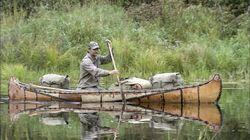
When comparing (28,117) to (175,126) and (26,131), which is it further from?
(175,126)

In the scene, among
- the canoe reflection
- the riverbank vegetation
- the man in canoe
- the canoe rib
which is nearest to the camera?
the canoe reflection

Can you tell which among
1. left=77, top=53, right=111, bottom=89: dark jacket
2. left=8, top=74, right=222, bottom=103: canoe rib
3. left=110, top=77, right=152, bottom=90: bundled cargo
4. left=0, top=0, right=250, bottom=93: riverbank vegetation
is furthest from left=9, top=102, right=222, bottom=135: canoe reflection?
left=0, top=0, right=250, bottom=93: riverbank vegetation

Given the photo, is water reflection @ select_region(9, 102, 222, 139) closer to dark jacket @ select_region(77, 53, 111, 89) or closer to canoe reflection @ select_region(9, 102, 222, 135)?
canoe reflection @ select_region(9, 102, 222, 135)

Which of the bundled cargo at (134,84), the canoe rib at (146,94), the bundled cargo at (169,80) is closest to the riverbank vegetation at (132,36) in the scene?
the canoe rib at (146,94)

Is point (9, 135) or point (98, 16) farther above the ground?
point (98, 16)

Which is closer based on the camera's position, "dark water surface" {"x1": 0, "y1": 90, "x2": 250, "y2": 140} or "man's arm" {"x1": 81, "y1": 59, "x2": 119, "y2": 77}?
"dark water surface" {"x1": 0, "y1": 90, "x2": 250, "y2": 140}

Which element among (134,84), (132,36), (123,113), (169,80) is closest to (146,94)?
(134,84)

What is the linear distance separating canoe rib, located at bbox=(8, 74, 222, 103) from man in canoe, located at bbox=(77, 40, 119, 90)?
1.27ft

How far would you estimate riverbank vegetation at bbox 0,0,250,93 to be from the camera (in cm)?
2084

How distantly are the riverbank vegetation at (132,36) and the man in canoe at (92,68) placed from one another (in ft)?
9.51

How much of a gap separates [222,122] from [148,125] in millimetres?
1396

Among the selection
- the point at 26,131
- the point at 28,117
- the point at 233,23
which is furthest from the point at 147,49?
the point at 26,131

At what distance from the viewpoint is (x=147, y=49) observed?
70.3 feet

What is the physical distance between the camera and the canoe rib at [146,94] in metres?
16.3
